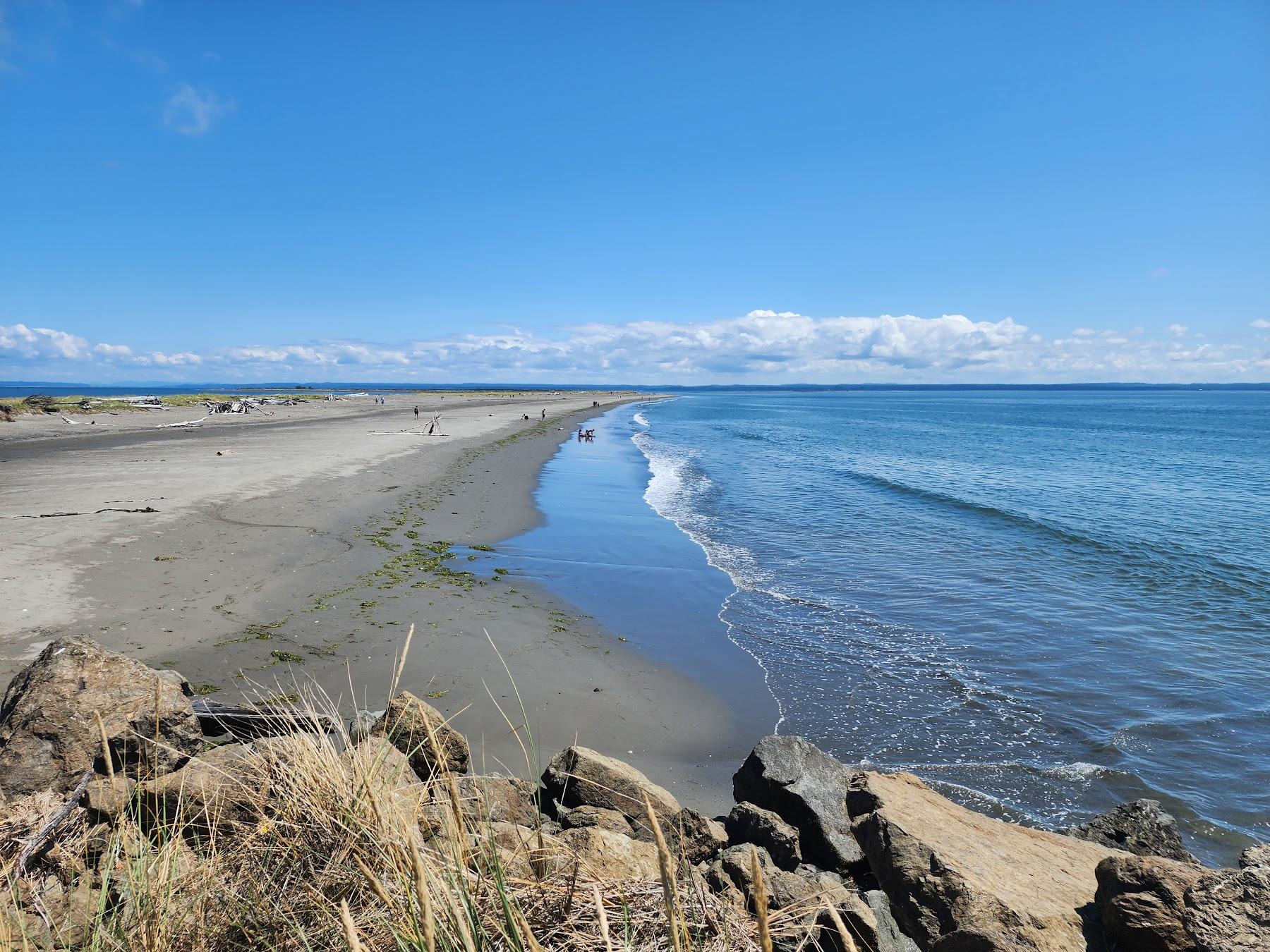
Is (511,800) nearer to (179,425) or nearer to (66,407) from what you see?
(179,425)

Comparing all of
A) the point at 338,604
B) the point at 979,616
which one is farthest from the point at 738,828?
the point at 979,616

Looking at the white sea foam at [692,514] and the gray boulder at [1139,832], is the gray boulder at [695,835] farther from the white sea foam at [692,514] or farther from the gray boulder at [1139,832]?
the white sea foam at [692,514]

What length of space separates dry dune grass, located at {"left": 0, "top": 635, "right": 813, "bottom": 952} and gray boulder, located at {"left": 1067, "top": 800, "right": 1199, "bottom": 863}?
3.86m

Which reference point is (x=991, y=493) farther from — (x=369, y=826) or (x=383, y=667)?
(x=369, y=826)

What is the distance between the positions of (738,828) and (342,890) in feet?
10.8

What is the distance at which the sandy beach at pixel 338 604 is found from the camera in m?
7.31

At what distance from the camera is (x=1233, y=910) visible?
2.87m

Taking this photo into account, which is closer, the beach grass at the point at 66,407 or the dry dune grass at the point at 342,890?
the dry dune grass at the point at 342,890

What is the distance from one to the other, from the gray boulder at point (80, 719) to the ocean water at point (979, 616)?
578 cm

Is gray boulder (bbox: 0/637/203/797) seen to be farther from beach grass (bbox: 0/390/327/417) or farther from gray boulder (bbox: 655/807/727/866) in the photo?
beach grass (bbox: 0/390/327/417)

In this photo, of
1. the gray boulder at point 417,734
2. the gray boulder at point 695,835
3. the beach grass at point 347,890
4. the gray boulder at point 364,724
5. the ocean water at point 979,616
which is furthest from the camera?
the ocean water at point 979,616

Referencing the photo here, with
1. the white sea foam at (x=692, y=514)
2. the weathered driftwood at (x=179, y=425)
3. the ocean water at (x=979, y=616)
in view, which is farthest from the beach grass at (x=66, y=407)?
the white sea foam at (x=692, y=514)

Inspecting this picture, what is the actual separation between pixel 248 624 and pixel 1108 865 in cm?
935

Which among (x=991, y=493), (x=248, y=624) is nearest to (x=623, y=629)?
(x=248, y=624)
